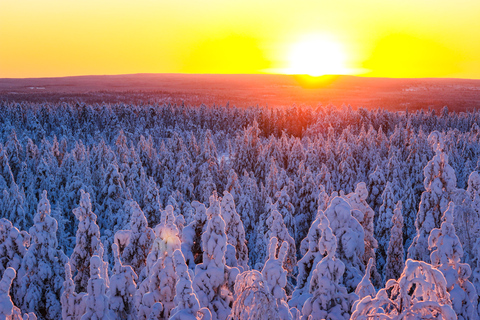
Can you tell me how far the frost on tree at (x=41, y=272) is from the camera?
9773 millimetres

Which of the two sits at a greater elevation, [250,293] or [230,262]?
[250,293]

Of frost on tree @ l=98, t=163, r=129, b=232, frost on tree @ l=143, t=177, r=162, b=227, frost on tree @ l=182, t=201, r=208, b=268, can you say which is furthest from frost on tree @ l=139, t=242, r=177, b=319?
frost on tree @ l=98, t=163, r=129, b=232

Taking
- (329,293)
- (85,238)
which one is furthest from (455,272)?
(85,238)

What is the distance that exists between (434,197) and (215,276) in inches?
270

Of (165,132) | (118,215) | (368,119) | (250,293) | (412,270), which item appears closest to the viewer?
(412,270)

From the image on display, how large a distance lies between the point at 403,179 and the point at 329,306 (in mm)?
18490

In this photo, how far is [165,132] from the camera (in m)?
49.1

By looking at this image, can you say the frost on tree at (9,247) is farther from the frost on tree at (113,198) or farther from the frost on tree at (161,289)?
the frost on tree at (113,198)

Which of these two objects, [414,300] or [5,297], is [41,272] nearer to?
[5,297]

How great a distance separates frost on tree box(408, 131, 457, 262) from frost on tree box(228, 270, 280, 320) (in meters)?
7.14

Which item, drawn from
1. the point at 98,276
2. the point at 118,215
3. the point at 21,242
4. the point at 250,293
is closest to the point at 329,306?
the point at 250,293

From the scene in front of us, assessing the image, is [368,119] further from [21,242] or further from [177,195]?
[21,242]

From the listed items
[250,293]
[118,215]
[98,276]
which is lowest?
[118,215]

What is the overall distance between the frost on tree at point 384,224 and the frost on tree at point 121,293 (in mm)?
11192
